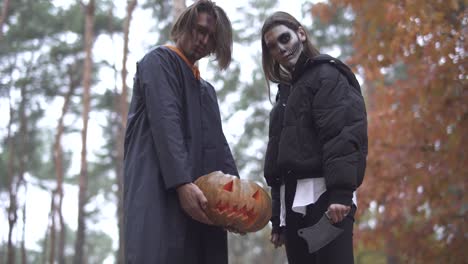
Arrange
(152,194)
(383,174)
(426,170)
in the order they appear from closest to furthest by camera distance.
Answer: (152,194) < (426,170) < (383,174)

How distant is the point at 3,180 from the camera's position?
74.6ft

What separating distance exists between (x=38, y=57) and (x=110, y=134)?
4.74 metres

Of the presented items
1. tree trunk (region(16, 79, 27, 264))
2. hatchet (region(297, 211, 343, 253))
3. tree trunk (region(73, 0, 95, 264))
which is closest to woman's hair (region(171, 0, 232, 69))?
hatchet (region(297, 211, 343, 253))

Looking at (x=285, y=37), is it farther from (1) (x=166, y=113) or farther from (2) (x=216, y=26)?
(1) (x=166, y=113)

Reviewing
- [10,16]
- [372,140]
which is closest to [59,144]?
[10,16]

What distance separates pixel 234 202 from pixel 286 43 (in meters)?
1.02

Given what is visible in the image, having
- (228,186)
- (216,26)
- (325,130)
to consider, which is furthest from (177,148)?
(216,26)

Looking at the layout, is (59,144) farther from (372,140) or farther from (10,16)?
(372,140)

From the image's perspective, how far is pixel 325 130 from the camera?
8.76 ft

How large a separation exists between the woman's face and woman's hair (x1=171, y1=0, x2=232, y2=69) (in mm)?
278

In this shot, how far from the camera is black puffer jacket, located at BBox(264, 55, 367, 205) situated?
2.56 metres

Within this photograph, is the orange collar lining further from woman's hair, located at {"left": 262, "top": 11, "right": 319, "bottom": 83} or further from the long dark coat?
woman's hair, located at {"left": 262, "top": 11, "right": 319, "bottom": 83}

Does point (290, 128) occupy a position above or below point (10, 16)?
below

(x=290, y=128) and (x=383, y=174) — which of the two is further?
(x=383, y=174)
